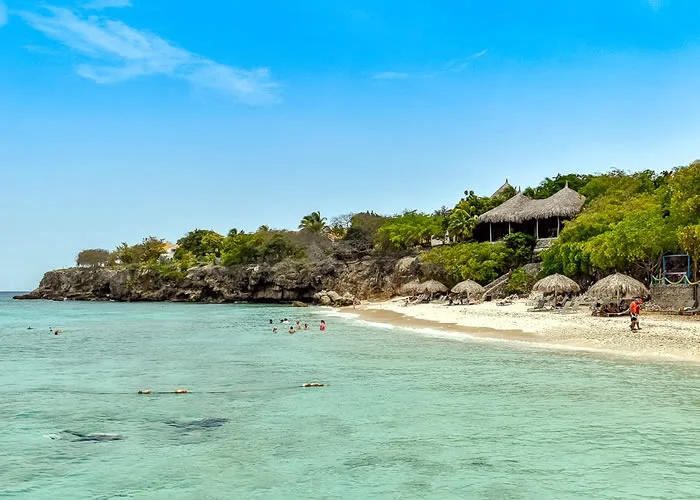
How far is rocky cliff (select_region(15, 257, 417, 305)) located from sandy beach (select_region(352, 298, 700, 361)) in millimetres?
19168

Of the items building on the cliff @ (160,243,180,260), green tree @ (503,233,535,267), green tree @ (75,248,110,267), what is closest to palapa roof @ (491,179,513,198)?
green tree @ (503,233,535,267)

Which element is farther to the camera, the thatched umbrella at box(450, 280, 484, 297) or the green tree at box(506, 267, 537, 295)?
the green tree at box(506, 267, 537, 295)

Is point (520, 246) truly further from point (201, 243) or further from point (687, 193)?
point (201, 243)

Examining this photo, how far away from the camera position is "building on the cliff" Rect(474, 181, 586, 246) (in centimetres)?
4028

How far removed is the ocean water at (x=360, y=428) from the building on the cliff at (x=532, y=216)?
24.4 meters

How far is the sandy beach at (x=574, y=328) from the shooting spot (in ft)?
55.0

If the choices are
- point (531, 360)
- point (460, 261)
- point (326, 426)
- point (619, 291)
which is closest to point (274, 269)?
point (460, 261)

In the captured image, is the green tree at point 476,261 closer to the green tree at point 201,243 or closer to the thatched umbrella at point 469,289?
the thatched umbrella at point 469,289

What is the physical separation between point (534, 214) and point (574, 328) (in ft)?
68.7

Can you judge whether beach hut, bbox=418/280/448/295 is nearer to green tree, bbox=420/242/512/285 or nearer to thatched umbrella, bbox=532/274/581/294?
green tree, bbox=420/242/512/285

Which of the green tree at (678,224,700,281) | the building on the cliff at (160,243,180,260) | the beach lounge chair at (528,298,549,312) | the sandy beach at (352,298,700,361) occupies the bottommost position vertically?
the sandy beach at (352,298,700,361)

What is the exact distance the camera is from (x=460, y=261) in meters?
40.8

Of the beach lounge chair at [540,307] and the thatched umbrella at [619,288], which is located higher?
the thatched umbrella at [619,288]

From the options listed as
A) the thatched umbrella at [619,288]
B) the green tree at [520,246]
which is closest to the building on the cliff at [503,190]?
the green tree at [520,246]
